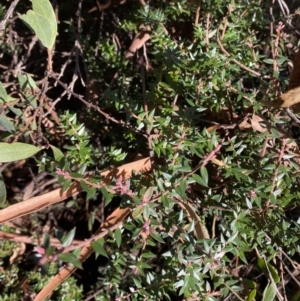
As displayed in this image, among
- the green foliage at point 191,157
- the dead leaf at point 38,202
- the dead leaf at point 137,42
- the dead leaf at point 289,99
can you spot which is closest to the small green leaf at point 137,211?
the green foliage at point 191,157

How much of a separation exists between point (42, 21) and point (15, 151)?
0.90ft

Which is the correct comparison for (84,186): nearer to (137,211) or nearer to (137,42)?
(137,211)

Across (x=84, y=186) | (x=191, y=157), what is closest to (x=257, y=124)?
(x=191, y=157)

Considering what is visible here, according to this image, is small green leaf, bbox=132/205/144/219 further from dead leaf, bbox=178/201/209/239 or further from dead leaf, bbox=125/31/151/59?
dead leaf, bbox=125/31/151/59

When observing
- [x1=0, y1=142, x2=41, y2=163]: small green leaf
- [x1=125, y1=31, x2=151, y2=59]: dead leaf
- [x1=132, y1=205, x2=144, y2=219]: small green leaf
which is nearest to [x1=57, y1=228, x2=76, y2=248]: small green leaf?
[x1=132, y1=205, x2=144, y2=219]: small green leaf

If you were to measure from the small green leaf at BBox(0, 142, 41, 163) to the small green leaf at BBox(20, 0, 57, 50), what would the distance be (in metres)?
0.23

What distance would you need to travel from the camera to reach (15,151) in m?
0.97

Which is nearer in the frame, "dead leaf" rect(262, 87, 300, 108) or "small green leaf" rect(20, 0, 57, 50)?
"dead leaf" rect(262, 87, 300, 108)

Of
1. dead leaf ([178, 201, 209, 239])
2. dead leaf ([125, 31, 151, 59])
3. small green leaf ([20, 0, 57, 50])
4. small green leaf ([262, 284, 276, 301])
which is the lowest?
small green leaf ([262, 284, 276, 301])

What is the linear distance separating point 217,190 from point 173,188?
345mm

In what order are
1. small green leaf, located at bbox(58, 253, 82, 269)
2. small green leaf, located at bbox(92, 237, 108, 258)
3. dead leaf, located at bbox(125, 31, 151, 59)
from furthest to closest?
dead leaf, located at bbox(125, 31, 151, 59)
small green leaf, located at bbox(92, 237, 108, 258)
small green leaf, located at bbox(58, 253, 82, 269)

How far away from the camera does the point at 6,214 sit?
1055 millimetres

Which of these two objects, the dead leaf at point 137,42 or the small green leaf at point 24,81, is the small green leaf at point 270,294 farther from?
the dead leaf at point 137,42

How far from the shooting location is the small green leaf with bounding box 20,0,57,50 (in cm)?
98
